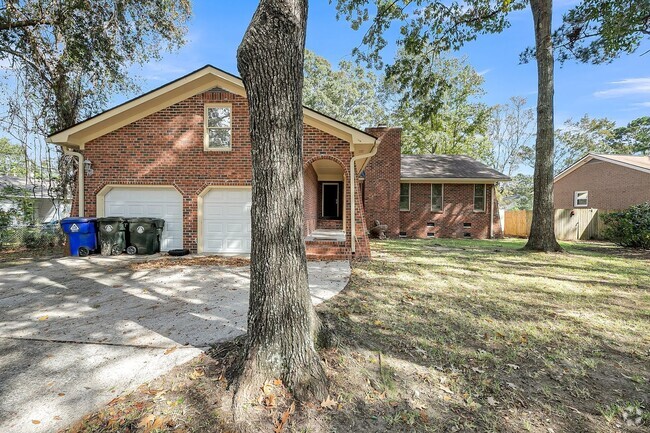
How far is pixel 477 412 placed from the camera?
2.41 meters

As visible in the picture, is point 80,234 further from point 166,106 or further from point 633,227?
point 633,227

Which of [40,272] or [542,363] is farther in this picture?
[40,272]

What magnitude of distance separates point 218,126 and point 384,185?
9801 millimetres

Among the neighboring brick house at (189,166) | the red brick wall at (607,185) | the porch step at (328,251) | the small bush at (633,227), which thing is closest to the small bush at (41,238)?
the neighboring brick house at (189,166)

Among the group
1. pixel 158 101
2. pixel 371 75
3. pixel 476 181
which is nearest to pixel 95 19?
pixel 158 101

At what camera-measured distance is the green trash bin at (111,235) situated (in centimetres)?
859

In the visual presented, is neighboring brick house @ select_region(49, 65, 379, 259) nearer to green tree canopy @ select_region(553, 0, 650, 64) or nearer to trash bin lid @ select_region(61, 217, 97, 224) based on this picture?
trash bin lid @ select_region(61, 217, 97, 224)

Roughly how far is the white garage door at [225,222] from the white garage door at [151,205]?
2.63ft

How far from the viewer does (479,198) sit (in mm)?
17250

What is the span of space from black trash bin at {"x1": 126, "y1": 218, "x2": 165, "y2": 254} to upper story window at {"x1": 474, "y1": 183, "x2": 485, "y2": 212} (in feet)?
52.0

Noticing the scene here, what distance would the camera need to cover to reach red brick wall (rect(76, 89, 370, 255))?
889 centimetres

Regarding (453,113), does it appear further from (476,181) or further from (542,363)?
(542,363)

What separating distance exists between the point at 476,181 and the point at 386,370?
1618cm

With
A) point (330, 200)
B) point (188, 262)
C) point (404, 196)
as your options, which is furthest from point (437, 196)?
point (188, 262)
